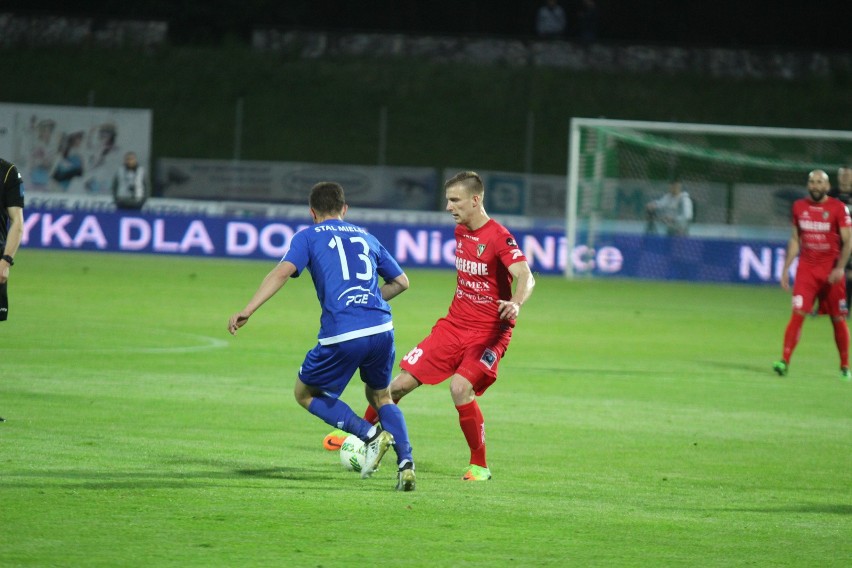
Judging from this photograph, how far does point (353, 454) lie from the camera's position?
7.63 metres

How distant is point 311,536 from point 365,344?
5.61ft

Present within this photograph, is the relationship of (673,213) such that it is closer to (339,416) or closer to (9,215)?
(9,215)

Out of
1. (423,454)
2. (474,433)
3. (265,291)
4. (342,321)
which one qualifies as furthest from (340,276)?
(423,454)

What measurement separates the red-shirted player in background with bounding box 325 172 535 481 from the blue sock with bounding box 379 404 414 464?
0.51m

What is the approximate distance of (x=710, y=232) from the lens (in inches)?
1094

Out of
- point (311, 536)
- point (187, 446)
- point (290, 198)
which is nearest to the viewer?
point (311, 536)

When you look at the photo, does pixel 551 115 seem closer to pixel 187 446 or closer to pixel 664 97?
pixel 664 97

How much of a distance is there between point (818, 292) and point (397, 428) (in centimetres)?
826

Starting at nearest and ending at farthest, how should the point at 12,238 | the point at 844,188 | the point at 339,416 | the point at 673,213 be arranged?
the point at 339,416 → the point at 12,238 → the point at 844,188 → the point at 673,213

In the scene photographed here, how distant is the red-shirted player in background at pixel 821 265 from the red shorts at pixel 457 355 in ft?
22.0

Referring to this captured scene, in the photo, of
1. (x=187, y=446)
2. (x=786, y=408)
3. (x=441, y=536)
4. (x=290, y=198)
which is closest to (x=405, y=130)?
(x=290, y=198)

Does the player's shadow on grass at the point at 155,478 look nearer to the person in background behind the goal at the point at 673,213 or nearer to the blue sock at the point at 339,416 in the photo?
the blue sock at the point at 339,416

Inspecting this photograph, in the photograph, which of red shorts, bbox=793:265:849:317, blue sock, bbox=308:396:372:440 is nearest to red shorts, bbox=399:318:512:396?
blue sock, bbox=308:396:372:440

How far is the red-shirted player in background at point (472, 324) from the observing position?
7.77 m
